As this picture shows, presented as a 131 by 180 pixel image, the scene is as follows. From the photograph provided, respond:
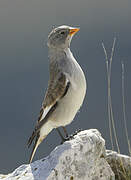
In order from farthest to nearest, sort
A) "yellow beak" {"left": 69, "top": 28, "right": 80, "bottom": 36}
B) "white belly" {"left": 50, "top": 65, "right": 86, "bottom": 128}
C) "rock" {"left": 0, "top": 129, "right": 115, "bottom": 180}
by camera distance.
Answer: "yellow beak" {"left": 69, "top": 28, "right": 80, "bottom": 36}, "white belly" {"left": 50, "top": 65, "right": 86, "bottom": 128}, "rock" {"left": 0, "top": 129, "right": 115, "bottom": 180}

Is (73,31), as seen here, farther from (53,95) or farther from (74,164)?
(74,164)

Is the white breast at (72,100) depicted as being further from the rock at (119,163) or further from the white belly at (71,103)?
the rock at (119,163)

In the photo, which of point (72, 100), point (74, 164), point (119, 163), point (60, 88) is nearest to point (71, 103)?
point (72, 100)

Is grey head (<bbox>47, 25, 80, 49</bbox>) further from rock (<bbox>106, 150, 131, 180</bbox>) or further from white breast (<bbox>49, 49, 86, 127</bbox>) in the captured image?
rock (<bbox>106, 150, 131, 180</bbox>)

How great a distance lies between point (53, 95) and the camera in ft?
15.4

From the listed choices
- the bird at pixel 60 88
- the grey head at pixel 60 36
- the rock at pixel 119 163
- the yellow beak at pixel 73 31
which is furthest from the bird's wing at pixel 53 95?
the rock at pixel 119 163

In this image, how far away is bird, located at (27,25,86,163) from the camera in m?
4.63

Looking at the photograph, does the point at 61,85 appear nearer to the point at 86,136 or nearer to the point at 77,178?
the point at 86,136

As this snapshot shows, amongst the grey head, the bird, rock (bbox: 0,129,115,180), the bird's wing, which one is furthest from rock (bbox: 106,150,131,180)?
the grey head

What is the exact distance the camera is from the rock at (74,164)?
3.98 meters

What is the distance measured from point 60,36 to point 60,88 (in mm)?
643

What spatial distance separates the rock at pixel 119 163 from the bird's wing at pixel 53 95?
96 centimetres

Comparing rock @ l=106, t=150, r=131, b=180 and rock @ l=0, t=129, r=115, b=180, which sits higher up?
rock @ l=0, t=129, r=115, b=180

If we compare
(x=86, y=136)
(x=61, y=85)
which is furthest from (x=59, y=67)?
(x=86, y=136)
